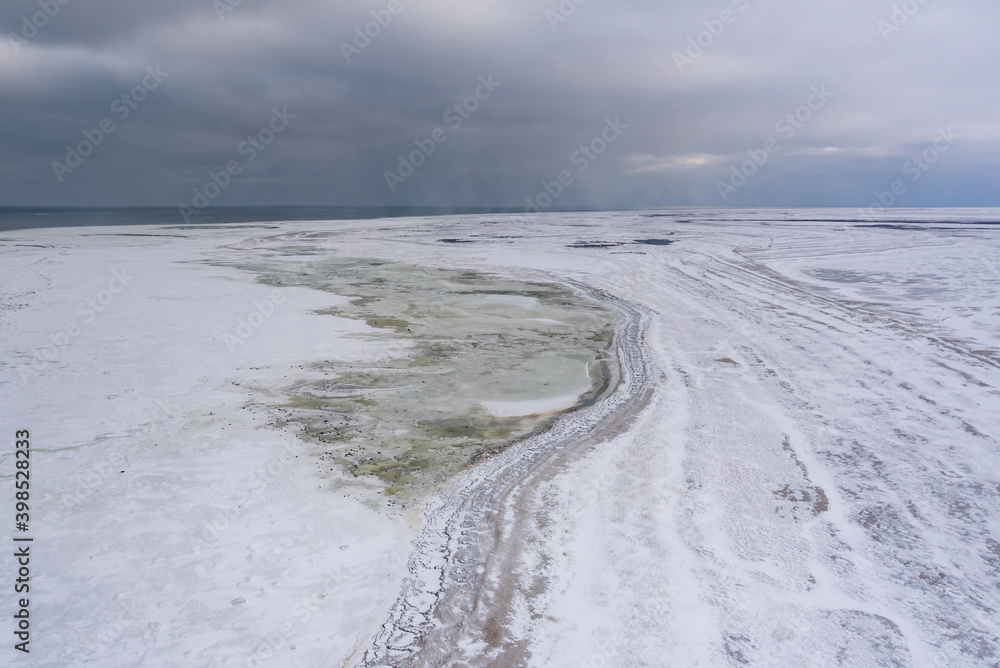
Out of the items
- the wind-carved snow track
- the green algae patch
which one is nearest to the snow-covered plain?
the wind-carved snow track

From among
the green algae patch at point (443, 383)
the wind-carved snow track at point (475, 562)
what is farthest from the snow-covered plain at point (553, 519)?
the green algae patch at point (443, 383)

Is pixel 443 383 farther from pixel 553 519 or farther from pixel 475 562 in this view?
pixel 475 562

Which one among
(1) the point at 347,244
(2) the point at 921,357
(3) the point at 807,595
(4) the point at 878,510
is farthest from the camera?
(1) the point at 347,244

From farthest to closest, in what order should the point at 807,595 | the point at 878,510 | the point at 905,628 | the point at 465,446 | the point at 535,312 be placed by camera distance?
the point at 535,312
the point at 465,446
the point at 878,510
the point at 807,595
the point at 905,628

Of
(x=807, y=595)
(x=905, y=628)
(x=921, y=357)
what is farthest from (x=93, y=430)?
(x=921, y=357)

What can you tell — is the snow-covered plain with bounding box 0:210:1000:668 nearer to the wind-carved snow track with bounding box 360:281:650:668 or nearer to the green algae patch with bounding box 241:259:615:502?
the wind-carved snow track with bounding box 360:281:650:668

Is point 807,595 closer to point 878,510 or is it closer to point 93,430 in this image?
point 878,510

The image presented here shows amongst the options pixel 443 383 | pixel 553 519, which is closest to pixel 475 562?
pixel 553 519
